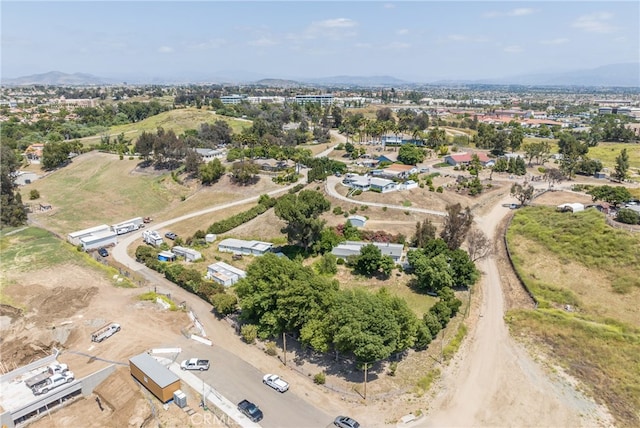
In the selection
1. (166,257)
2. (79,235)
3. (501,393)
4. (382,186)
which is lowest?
(501,393)

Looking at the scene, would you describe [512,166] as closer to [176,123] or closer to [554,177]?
[554,177]

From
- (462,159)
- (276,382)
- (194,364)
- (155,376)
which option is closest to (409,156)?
(462,159)

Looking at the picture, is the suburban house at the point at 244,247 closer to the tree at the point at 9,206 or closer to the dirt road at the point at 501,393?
the dirt road at the point at 501,393

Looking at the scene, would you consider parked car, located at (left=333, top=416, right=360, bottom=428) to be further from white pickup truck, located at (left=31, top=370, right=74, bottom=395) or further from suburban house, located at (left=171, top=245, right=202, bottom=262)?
suburban house, located at (left=171, top=245, right=202, bottom=262)

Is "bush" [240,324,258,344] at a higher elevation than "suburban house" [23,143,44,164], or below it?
below

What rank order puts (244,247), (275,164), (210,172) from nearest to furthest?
(244,247)
(210,172)
(275,164)

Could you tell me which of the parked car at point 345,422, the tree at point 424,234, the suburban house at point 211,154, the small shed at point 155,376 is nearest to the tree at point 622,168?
the tree at point 424,234

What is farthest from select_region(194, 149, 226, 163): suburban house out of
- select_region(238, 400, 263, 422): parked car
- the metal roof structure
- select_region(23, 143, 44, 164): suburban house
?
select_region(238, 400, 263, 422): parked car
